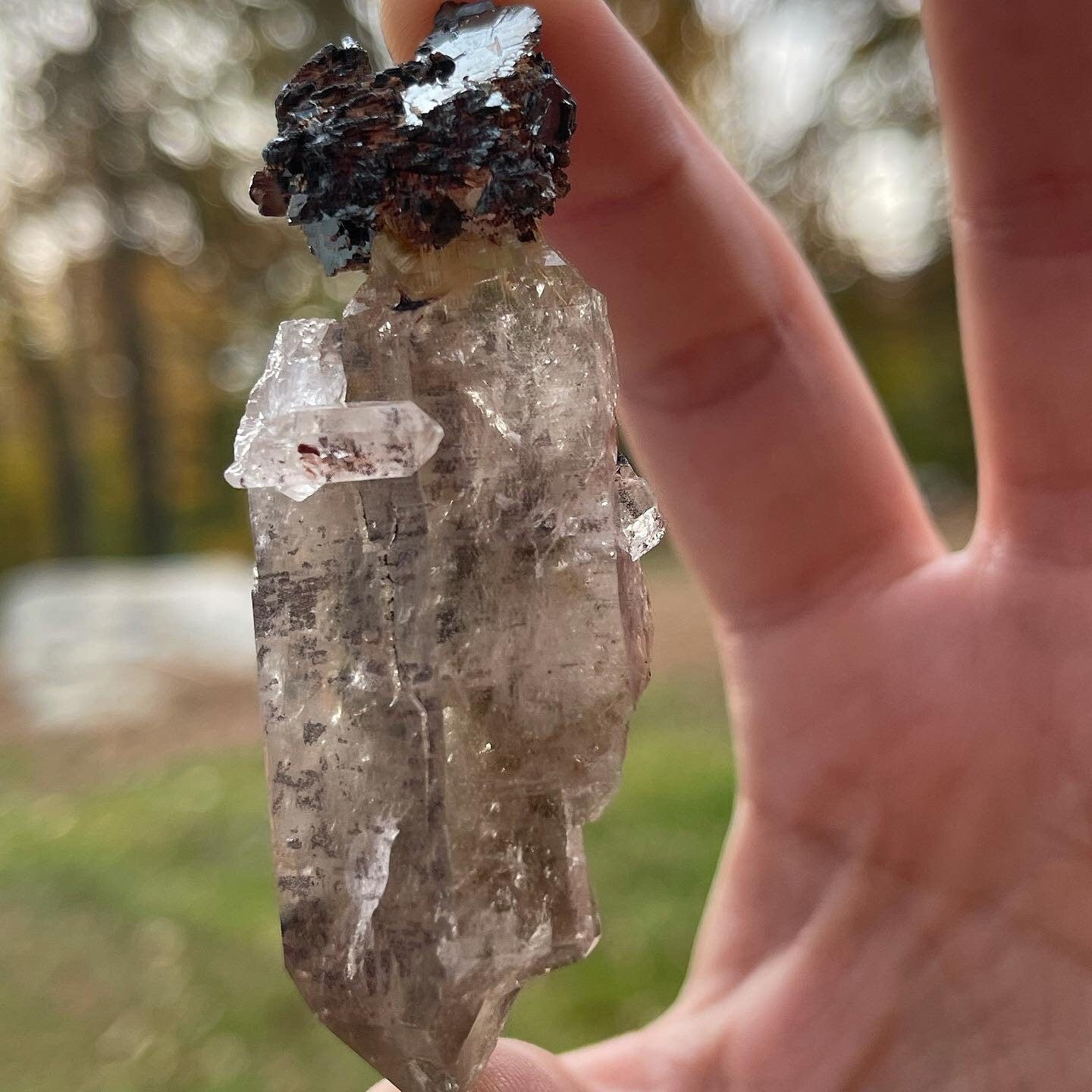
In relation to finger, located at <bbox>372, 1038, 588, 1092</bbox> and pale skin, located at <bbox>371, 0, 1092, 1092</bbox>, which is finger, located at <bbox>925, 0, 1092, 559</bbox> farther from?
finger, located at <bbox>372, 1038, 588, 1092</bbox>

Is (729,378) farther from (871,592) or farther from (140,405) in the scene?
(140,405)

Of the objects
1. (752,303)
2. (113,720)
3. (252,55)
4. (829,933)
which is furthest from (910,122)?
(829,933)

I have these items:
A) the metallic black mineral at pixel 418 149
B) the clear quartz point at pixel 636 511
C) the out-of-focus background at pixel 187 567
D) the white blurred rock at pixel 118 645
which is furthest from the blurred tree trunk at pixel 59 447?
the clear quartz point at pixel 636 511

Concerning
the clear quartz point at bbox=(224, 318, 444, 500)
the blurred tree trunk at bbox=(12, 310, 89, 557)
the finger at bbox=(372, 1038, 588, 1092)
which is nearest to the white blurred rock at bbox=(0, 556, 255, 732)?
the blurred tree trunk at bbox=(12, 310, 89, 557)

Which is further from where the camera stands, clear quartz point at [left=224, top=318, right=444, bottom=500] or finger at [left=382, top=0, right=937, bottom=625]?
finger at [left=382, top=0, right=937, bottom=625]

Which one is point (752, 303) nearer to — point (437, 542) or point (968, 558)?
point (968, 558)

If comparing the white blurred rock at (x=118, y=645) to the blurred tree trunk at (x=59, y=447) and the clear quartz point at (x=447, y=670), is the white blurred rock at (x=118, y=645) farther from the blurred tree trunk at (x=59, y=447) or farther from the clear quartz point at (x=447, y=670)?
the clear quartz point at (x=447, y=670)

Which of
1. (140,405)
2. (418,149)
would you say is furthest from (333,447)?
(140,405)
